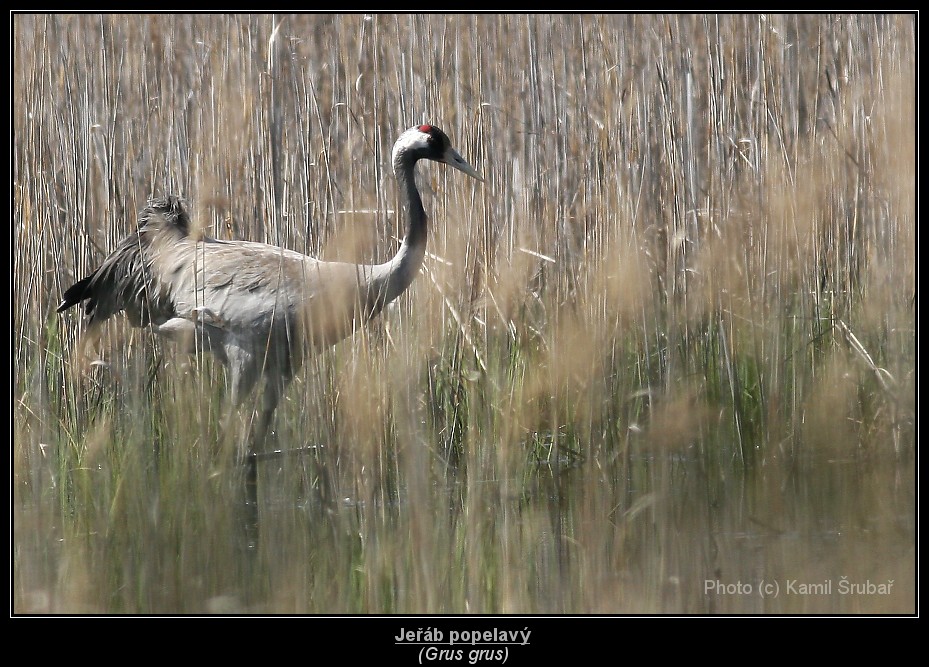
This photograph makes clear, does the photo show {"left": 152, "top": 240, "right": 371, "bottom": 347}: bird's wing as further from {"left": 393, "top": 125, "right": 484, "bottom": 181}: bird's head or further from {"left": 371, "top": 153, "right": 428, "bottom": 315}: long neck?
{"left": 393, "top": 125, "right": 484, "bottom": 181}: bird's head

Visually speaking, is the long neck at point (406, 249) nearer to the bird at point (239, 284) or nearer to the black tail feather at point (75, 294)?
the bird at point (239, 284)

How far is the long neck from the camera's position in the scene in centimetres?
346

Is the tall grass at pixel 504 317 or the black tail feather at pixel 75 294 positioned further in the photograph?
the black tail feather at pixel 75 294

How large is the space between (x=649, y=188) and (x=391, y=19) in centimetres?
111

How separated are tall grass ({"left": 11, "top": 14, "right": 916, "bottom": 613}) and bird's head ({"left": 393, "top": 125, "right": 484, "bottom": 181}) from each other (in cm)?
8

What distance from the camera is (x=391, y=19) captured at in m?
3.50

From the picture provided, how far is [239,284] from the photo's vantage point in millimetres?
3488

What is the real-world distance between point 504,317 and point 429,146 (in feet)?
3.30

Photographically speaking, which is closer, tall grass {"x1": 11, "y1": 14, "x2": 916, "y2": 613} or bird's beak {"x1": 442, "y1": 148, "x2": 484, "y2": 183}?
tall grass {"x1": 11, "y1": 14, "x2": 916, "y2": 613}

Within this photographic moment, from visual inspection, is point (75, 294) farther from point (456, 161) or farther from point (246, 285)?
point (456, 161)

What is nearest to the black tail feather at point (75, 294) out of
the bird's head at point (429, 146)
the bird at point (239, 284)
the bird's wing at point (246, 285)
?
the bird at point (239, 284)

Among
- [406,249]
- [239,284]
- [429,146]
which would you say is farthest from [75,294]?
[429,146]

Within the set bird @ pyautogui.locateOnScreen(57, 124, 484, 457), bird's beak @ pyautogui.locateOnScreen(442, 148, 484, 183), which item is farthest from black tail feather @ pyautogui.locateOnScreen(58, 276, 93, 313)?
bird's beak @ pyautogui.locateOnScreen(442, 148, 484, 183)

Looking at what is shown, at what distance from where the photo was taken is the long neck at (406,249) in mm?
3461
